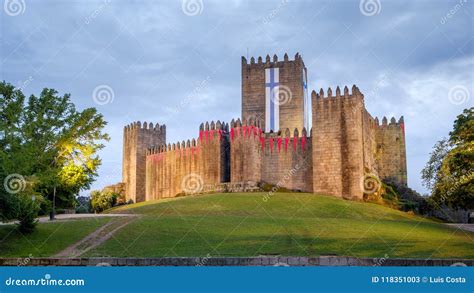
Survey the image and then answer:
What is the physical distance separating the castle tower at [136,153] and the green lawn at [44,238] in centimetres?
3312

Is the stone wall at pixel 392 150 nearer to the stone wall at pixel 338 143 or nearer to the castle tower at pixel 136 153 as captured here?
the stone wall at pixel 338 143

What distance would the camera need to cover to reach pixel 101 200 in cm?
6222

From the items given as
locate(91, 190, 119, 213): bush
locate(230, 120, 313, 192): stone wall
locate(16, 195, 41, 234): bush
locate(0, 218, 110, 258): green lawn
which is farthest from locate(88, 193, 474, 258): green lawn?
locate(91, 190, 119, 213): bush

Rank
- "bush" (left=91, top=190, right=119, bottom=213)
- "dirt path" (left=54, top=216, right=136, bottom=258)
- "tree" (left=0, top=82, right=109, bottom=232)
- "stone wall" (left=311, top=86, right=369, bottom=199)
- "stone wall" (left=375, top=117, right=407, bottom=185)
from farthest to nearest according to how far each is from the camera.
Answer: "bush" (left=91, top=190, right=119, bottom=213) < "stone wall" (left=375, top=117, right=407, bottom=185) < "stone wall" (left=311, top=86, right=369, bottom=199) < "tree" (left=0, top=82, right=109, bottom=232) < "dirt path" (left=54, top=216, right=136, bottom=258)

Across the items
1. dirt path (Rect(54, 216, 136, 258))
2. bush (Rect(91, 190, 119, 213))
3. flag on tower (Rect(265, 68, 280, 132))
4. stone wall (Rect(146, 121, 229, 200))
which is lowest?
dirt path (Rect(54, 216, 136, 258))

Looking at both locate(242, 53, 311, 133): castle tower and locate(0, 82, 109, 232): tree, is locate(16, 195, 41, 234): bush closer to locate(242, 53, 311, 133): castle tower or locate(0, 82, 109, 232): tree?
locate(0, 82, 109, 232): tree

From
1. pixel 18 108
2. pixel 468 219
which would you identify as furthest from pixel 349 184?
pixel 18 108

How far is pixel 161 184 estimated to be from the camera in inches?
2482

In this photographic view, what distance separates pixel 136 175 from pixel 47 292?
4856cm

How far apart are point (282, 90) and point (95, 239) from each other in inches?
1487

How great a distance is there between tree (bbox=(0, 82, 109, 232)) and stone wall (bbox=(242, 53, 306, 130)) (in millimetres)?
24285

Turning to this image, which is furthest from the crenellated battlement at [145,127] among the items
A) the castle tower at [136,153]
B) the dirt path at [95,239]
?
the dirt path at [95,239]

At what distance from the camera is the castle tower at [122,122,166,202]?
68.0 meters

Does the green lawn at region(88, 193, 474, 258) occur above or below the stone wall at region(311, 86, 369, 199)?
below
